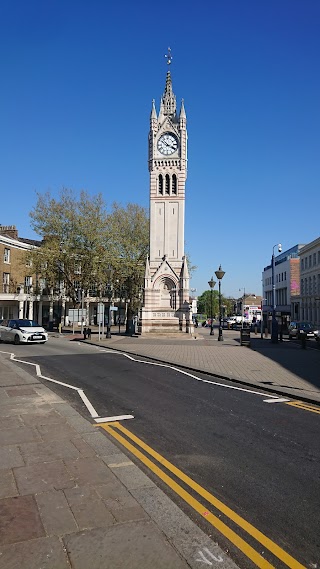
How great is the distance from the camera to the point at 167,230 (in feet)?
135

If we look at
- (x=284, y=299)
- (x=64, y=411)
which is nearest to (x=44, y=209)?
(x=64, y=411)

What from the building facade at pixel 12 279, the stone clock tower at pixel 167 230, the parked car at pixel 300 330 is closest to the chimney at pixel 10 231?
the building facade at pixel 12 279

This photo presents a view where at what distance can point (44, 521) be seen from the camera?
3.62 metres

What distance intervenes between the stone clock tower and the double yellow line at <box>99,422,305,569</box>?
31.7m

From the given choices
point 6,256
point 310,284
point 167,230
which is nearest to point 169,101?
point 167,230

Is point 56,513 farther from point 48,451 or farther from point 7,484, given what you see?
point 48,451

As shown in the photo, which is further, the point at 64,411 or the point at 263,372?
the point at 263,372

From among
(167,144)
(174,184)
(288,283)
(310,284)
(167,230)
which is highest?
(167,144)

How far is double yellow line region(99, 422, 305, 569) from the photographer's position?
3222mm

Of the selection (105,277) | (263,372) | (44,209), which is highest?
(44,209)

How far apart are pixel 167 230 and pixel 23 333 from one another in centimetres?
2144

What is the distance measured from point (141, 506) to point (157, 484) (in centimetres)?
64

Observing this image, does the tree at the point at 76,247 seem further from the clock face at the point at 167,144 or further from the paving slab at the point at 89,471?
the paving slab at the point at 89,471

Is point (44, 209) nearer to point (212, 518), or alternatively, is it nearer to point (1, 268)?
point (1, 268)
